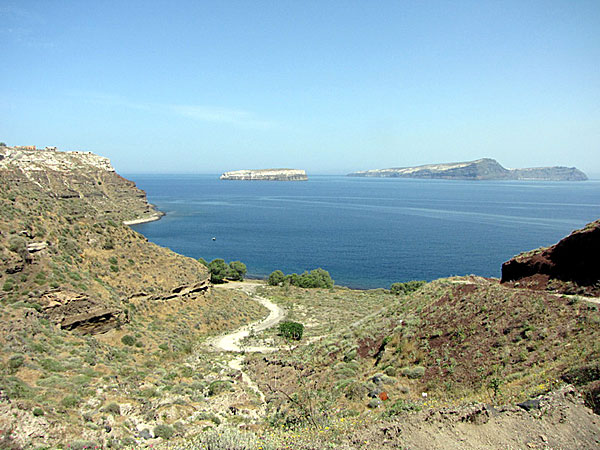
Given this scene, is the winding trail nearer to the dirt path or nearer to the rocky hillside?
the dirt path

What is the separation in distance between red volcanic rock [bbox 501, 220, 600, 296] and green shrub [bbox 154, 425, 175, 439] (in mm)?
19743

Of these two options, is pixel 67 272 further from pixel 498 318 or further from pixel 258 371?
pixel 498 318

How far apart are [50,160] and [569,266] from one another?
13944cm

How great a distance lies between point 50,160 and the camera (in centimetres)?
11931

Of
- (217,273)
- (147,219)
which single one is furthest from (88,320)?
(147,219)

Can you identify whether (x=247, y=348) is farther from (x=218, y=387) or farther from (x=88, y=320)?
(x=88, y=320)

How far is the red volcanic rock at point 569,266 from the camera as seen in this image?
19188mm

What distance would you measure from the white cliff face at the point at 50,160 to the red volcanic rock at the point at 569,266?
120 meters

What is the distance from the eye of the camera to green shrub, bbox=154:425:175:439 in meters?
13.0

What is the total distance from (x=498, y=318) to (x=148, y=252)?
29079 mm

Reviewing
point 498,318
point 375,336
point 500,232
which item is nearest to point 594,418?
point 498,318

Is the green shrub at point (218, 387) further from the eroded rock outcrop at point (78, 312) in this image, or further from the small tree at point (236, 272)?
the small tree at point (236, 272)

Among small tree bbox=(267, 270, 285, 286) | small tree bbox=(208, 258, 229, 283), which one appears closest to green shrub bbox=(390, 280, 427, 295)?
small tree bbox=(267, 270, 285, 286)

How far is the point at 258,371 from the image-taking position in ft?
70.7
